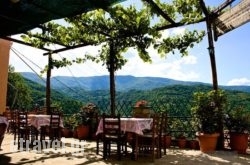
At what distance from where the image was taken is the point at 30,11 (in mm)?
7219

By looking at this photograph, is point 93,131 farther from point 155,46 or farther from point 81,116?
point 155,46

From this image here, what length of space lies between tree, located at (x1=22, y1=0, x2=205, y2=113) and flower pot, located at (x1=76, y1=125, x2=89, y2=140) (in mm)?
1062

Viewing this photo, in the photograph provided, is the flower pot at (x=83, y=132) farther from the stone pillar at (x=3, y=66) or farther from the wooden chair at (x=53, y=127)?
the stone pillar at (x=3, y=66)

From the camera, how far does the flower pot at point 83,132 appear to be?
33.8ft

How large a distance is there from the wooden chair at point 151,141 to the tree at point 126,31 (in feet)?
9.45

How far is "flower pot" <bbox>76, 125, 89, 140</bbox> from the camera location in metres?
10.3

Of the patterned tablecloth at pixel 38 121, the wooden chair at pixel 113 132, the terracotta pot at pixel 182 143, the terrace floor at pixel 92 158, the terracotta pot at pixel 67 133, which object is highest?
the patterned tablecloth at pixel 38 121

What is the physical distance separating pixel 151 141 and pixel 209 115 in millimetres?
1676

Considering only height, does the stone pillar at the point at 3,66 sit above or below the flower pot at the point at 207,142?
above

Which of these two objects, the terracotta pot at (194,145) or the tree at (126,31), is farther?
the tree at (126,31)

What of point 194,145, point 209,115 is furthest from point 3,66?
point 209,115

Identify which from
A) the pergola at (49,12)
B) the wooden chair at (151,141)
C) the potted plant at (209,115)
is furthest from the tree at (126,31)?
the wooden chair at (151,141)

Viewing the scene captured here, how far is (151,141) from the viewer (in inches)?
275

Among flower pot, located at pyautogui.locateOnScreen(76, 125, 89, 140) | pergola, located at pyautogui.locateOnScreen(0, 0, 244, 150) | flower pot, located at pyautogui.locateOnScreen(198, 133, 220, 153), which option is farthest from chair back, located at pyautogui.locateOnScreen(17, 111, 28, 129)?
flower pot, located at pyautogui.locateOnScreen(198, 133, 220, 153)
